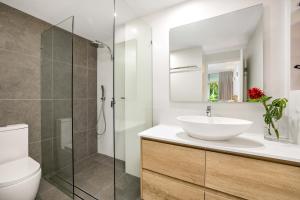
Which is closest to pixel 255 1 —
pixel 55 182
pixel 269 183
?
pixel 269 183

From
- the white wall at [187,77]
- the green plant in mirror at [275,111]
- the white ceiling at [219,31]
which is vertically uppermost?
the white ceiling at [219,31]

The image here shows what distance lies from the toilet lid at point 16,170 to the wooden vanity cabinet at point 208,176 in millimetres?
1086

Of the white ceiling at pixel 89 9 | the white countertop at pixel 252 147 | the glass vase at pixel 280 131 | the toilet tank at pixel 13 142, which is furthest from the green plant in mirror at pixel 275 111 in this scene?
the toilet tank at pixel 13 142

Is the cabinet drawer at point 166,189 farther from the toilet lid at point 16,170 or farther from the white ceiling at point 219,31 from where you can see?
the white ceiling at point 219,31

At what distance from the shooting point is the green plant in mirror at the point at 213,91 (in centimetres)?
143

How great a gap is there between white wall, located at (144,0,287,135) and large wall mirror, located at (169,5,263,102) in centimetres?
6

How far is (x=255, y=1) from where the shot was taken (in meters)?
1.25

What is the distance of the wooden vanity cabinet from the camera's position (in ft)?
2.54

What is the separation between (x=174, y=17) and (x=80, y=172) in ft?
8.31

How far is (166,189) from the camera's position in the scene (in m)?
1.12

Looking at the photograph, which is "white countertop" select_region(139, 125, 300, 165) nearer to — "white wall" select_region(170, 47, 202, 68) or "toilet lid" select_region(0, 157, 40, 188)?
"white wall" select_region(170, 47, 202, 68)

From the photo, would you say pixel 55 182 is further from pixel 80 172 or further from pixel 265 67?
pixel 265 67

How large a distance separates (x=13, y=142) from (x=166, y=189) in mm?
1792

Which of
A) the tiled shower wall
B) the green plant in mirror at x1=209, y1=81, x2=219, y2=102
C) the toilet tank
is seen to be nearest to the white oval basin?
the green plant in mirror at x1=209, y1=81, x2=219, y2=102
